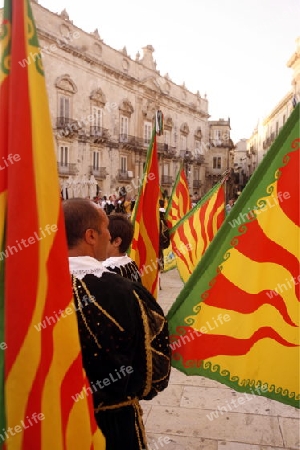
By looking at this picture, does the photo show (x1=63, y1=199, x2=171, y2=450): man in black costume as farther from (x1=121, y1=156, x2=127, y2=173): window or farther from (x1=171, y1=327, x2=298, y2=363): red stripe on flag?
(x1=121, y1=156, x2=127, y2=173): window

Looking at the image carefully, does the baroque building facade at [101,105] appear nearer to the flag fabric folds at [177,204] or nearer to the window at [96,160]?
the window at [96,160]

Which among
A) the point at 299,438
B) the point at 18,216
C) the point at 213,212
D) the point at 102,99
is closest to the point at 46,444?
the point at 18,216

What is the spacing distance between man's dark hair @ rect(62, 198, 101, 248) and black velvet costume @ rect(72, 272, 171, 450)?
6.6 inches

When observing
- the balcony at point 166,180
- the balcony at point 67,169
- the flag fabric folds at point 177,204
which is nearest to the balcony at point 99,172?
the balcony at point 67,169

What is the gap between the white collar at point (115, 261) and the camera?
3.18 m

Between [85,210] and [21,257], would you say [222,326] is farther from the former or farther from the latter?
[21,257]

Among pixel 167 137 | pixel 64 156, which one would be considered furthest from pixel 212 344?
pixel 167 137

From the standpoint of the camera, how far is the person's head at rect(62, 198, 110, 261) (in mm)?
1758

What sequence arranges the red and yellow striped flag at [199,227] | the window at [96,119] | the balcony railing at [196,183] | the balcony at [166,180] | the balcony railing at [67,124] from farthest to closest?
the balcony railing at [196,183] → the balcony at [166,180] → the window at [96,119] → the balcony railing at [67,124] → the red and yellow striped flag at [199,227]

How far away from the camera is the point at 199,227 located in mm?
6199

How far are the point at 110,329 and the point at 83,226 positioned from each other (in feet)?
1.37

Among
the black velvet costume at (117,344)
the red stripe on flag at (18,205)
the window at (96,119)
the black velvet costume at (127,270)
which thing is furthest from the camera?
the window at (96,119)

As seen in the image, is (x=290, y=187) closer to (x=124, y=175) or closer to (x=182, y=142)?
(x=124, y=175)

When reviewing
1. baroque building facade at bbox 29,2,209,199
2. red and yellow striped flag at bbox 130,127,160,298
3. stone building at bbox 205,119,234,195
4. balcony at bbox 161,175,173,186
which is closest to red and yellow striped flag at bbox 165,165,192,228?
red and yellow striped flag at bbox 130,127,160,298
